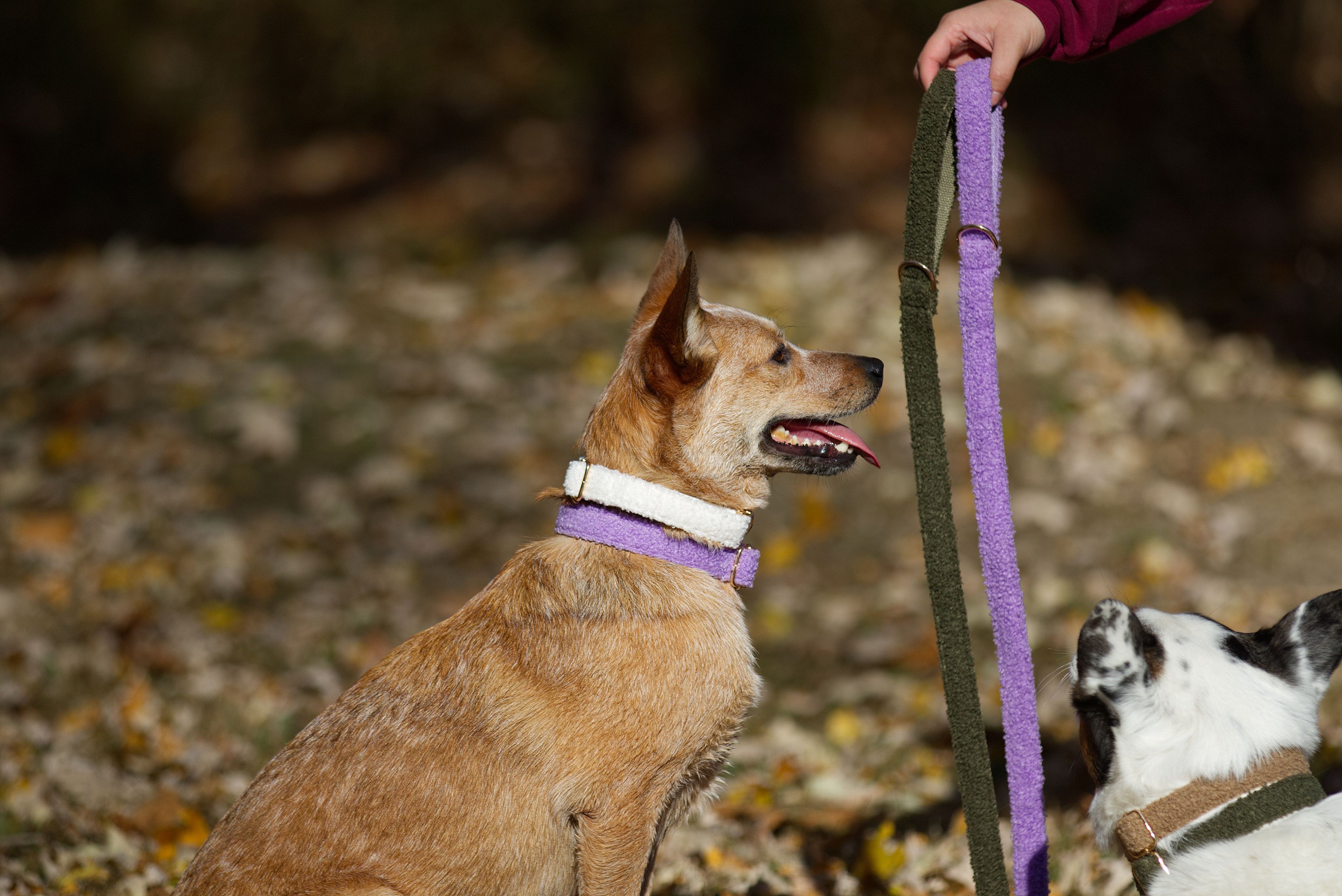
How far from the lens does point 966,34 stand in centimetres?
285

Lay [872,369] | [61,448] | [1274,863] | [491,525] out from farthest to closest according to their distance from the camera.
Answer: [61,448]
[491,525]
[872,369]
[1274,863]

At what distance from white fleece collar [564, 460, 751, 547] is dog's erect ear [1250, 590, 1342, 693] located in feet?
4.91

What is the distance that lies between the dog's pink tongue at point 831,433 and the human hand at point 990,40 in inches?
42.6

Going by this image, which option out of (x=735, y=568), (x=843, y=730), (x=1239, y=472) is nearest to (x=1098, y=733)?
(x=735, y=568)

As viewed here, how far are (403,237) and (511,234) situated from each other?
4.52 ft

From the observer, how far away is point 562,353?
894cm

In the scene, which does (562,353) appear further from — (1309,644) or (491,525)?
(1309,644)

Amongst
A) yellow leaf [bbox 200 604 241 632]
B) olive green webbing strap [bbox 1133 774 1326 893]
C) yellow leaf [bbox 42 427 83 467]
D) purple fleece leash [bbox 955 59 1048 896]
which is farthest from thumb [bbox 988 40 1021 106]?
yellow leaf [bbox 42 427 83 467]

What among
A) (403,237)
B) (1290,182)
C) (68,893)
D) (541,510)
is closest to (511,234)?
(403,237)

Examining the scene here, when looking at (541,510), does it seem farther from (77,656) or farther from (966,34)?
(966,34)

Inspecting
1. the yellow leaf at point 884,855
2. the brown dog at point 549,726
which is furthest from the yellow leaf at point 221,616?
the yellow leaf at point 884,855

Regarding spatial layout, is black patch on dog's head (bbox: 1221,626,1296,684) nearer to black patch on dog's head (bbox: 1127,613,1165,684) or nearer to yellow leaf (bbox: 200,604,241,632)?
black patch on dog's head (bbox: 1127,613,1165,684)

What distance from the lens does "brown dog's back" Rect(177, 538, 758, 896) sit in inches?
111

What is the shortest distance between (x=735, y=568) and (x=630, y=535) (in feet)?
1.16
